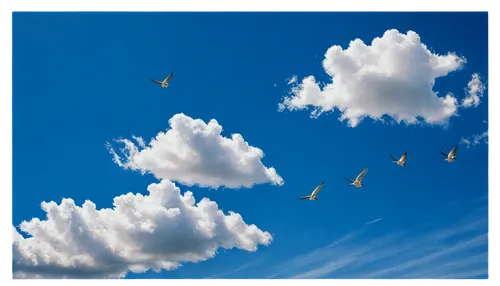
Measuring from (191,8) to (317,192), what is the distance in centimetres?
1137

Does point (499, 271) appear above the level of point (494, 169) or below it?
below

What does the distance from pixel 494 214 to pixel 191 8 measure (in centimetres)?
1782

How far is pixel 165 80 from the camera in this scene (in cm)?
3616

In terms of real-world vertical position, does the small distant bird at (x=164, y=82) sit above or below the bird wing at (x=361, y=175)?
above

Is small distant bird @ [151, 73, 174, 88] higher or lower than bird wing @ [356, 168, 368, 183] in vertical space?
higher
